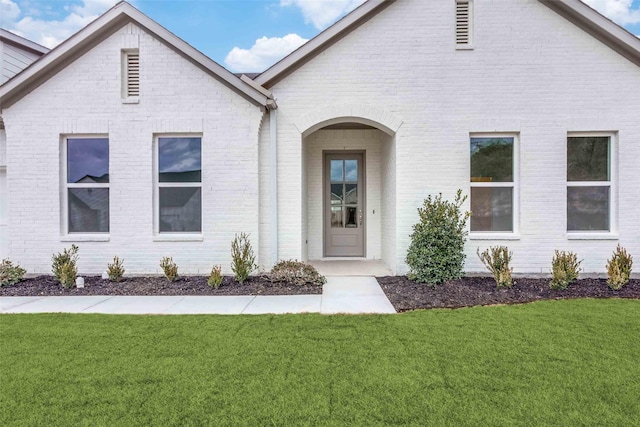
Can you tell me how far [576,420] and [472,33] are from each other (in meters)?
7.00

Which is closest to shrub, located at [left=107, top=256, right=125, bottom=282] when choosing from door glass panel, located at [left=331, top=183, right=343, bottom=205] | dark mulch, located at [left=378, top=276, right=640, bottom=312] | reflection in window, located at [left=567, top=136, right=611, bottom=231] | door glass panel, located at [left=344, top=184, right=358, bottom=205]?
dark mulch, located at [left=378, top=276, right=640, bottom=312]

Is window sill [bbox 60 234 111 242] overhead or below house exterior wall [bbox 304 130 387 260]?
below

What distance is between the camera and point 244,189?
702 centimetres

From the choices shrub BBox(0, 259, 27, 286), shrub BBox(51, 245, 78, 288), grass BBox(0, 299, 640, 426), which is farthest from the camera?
shrub BBox(0, 259, 27, 286)

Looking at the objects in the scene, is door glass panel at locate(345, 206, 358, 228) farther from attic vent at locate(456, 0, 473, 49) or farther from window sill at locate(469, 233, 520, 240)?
attic vent at locate(456, 0, 473, 49)

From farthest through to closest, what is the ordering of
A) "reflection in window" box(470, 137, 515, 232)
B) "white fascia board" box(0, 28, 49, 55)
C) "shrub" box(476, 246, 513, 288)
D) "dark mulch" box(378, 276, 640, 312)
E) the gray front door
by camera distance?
the gray front door < "white fascia board" box(0, 28, 49, 55) < "reflection in window" box(470, 137, 515, 232) < "shrub" box(476, 246, 513, 288) < "dark mulch" box(378, 276, 640, 312)

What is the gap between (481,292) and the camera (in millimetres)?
5789

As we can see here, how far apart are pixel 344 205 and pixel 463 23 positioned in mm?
4862

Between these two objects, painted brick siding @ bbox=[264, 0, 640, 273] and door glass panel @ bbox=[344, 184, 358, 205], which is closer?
painted brick siding @ bbox=[264, 0, 640, 273]

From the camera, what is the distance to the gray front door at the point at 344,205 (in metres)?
9.16

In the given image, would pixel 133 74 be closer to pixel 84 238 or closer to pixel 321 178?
pixel 84 238

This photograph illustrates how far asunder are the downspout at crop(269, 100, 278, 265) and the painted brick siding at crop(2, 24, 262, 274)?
1.00ft

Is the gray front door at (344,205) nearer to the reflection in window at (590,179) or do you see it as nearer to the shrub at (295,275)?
the shrub at (295,275)

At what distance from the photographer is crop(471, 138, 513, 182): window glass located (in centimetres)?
714
